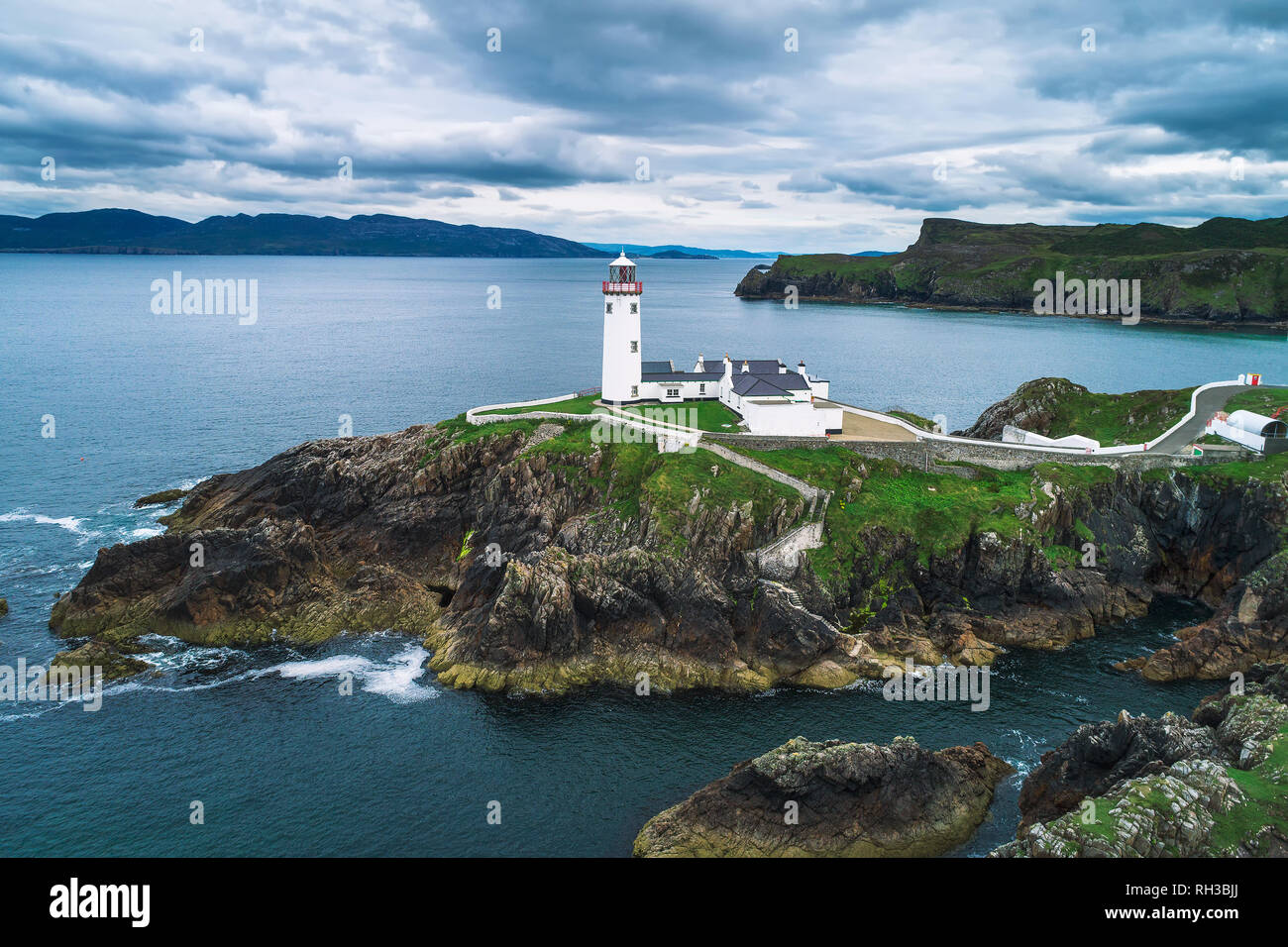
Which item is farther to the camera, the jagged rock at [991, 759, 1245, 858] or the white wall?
the white wall

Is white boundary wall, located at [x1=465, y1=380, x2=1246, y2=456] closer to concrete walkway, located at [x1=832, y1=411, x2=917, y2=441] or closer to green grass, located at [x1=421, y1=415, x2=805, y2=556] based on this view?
concrete walkway, located at [x1=832, y1=411, x2=917, y2=441]

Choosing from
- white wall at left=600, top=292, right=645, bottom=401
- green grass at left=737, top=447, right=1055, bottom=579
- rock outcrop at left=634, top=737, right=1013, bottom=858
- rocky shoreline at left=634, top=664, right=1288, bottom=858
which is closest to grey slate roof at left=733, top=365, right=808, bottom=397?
green grass at left=737, top=447, right=1055, bottom=579

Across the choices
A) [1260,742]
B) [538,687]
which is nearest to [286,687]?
[538,687]

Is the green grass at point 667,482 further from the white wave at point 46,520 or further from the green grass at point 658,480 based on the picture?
the white wave at point 46,520

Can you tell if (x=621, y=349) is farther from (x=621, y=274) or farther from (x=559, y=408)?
(x=559, y=408)

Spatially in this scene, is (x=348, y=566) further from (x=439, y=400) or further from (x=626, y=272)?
(x=439, y=400)

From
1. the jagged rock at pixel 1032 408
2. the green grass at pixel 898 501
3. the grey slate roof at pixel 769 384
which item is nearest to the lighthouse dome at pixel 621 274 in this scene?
the grey slate roof at pixel 769 384

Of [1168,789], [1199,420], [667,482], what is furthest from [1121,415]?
[1168,789]
